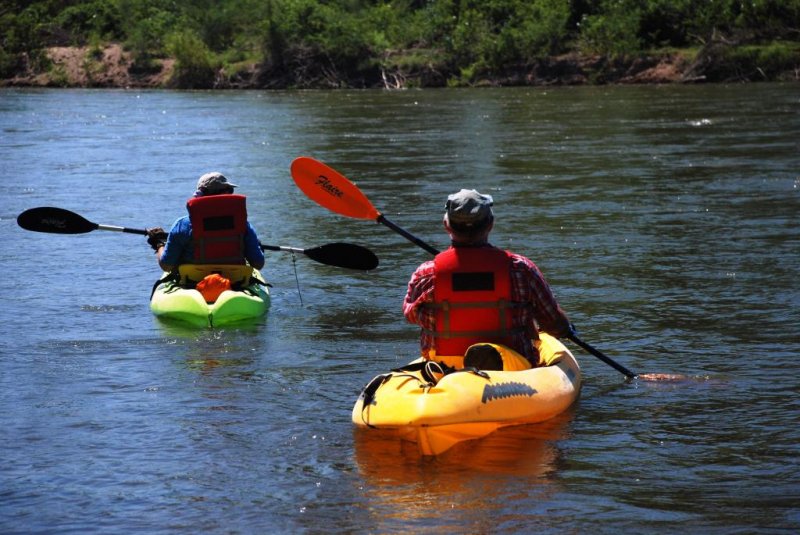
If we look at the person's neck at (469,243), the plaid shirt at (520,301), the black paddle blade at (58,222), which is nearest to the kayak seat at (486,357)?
the plaid shirt at (520,301)

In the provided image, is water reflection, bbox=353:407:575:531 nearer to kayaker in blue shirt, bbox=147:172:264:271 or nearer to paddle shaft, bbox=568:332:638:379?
paddle shaft, bbox=568:332:638:379

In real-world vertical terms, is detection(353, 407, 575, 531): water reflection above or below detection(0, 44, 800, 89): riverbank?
above

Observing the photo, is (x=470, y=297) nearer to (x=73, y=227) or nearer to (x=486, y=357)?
(x=486, y=357)

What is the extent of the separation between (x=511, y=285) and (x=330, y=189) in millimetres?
2587

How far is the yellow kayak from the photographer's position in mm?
5840

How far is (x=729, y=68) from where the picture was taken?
3884 cm

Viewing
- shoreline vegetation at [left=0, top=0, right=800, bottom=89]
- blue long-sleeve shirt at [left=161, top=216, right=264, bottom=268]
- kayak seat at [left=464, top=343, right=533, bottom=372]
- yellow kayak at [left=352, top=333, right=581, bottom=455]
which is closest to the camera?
yellow kayak at [left=352, top=333, right=581, bottom=455]

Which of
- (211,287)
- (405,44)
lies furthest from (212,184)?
(405,44)

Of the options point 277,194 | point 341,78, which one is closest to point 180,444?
point 277,194

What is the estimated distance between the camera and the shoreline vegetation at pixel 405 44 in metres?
41.1

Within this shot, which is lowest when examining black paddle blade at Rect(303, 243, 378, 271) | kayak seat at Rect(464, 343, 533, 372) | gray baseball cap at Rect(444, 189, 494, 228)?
black paddle blade at Rect(303, 243, 378, 271)

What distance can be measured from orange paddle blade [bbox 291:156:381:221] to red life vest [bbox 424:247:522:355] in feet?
7.46

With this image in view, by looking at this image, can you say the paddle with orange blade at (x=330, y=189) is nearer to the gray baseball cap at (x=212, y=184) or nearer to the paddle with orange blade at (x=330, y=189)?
the paddle with orange blade at (x=330, y=189)

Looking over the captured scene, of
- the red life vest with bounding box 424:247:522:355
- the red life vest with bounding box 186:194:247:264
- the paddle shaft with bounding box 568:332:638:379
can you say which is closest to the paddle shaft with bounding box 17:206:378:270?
the red life vest with bounding box 186:194:247:264
